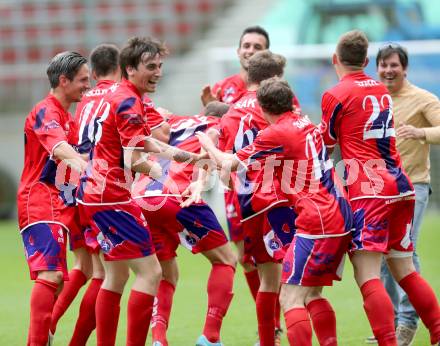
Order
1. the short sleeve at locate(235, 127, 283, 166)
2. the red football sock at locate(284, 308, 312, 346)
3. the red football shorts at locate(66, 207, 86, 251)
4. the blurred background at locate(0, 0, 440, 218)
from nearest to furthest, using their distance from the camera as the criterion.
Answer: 1. the red football sock at locate(284, 308, 312, 346)
2. the short sleeve at locate(235, 127, 283, 166)
3. the red football shorts at locate(66, 207, 86, 251)
4. the blurred background at locate(0, 0, 440, 218)

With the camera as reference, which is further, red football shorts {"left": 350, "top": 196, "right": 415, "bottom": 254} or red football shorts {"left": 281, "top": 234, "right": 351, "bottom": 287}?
red football shorts {"left": 350, "top": 196, "right": 415, "bottom": 254}

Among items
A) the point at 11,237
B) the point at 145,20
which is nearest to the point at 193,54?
the point at 145,20

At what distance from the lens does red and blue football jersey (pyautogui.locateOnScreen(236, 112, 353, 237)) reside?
5.50 m

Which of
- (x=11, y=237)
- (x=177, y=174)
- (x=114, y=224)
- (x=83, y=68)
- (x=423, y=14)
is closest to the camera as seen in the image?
(x=114, y=224)

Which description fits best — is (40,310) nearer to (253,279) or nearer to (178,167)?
(178,167)

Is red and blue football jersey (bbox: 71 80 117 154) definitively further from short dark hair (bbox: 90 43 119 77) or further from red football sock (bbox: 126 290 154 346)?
red football sock (bbox: 126 290 154 346)

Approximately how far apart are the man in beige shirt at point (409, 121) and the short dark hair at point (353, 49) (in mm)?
912

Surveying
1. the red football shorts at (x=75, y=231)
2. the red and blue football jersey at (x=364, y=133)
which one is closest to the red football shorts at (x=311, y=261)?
the red and blue football jersey at (x=364, y=133)

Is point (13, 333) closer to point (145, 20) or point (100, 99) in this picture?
point (100, 99)

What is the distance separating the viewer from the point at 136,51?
5.92 metres

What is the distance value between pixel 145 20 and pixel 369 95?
12.9 meters

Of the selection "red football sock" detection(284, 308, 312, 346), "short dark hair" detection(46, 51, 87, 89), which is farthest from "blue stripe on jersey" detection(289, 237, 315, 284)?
"short dark hair" detection(46, 51, 87, 89)

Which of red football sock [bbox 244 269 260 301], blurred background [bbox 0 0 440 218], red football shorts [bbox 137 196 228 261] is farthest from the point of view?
blurred background [bbox 0 0 440 218]

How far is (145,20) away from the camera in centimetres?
1834
